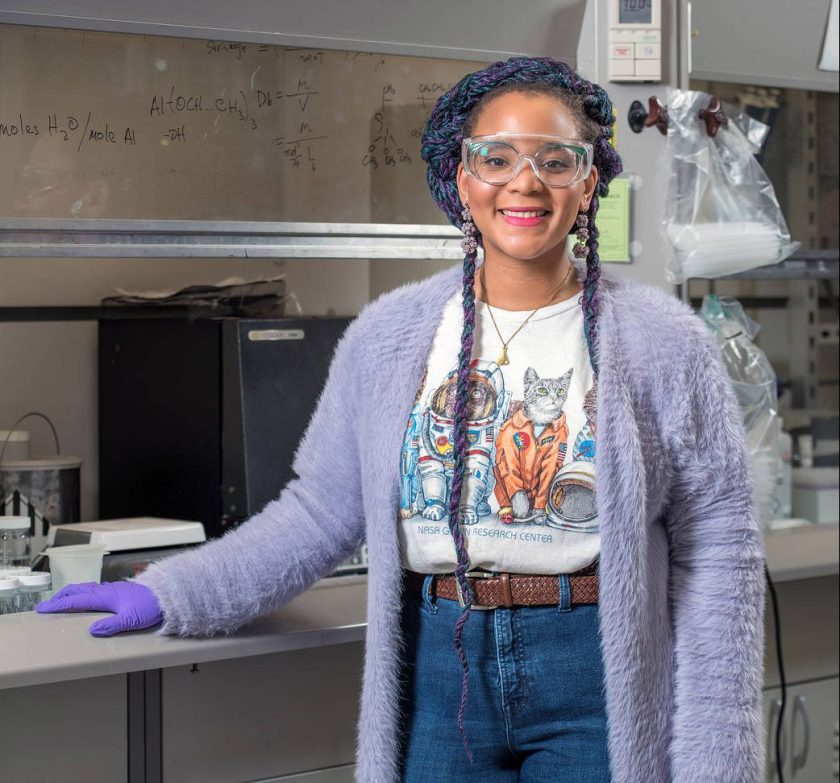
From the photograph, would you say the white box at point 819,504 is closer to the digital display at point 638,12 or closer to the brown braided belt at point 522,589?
the digital display at point 638,12

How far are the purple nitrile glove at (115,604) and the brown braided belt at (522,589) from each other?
46cm

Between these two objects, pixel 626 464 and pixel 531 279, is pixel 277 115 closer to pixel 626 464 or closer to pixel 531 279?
pixel 531 279

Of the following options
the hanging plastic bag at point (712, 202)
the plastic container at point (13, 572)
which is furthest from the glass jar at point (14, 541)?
the hanging plastic bag at point (712, 202)

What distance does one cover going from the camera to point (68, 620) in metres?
1.54

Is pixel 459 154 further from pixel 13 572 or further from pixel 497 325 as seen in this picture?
pixel 13 572

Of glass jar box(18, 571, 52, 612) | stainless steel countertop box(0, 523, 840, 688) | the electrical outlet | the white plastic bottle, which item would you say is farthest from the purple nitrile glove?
the electrical outlet

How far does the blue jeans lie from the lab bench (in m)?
0.35

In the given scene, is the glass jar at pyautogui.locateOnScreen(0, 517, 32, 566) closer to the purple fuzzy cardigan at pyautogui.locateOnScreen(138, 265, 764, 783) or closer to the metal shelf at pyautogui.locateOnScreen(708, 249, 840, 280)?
the purple fuzzy cardigan at pyautogui.locateOnScreen(138, 265, 764, 783)

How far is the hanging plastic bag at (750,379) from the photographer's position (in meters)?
2.30

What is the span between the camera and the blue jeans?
121 centimetres

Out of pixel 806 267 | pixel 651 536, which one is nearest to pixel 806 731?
pixel 806 267

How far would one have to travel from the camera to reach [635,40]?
2.01 m

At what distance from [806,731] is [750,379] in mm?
710

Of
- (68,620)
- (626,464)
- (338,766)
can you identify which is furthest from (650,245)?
(68,620)
